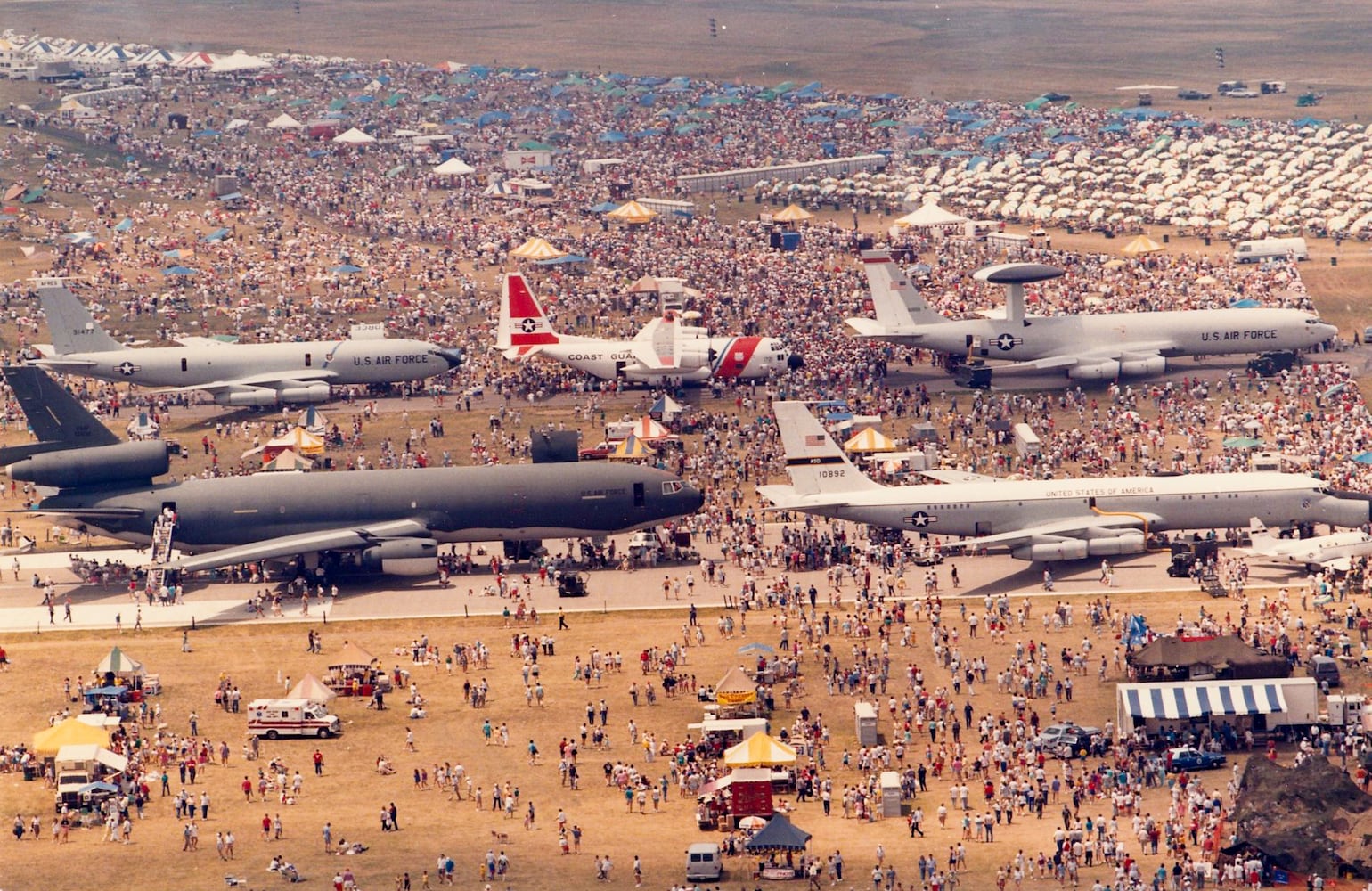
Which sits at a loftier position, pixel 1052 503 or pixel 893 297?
pixel 893 297

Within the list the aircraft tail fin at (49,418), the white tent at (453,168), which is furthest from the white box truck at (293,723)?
the white tent at (453,168)

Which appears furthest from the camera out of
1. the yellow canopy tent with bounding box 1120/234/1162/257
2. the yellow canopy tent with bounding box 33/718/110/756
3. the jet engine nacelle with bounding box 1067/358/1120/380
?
the yellow canopy tent with bounding box 1120/234/1162/257

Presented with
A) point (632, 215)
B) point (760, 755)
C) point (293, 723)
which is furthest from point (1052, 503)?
point (632, 215)

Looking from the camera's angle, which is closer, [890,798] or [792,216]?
[890,798]

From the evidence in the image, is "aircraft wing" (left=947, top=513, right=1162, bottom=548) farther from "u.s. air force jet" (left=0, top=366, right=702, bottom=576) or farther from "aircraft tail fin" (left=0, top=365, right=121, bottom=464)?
"aircraft tail fin" (left=0, top=365, right=121, bottom=464)

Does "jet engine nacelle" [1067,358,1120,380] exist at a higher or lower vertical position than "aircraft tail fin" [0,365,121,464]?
higher

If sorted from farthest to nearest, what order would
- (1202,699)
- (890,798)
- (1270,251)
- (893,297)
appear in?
1. (1270,251)
2. (893,297)
3. (1202,699)
4. (890,798)

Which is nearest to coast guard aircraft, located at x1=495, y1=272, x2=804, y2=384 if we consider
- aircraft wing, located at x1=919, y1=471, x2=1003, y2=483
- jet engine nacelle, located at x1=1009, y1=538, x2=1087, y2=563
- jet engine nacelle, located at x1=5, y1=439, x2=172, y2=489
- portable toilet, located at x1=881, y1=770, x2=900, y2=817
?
aircraft wing, located at x1=919, y1=471, x2=1003, y2=483

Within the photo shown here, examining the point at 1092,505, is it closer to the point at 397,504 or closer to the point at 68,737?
the point at 397,504
